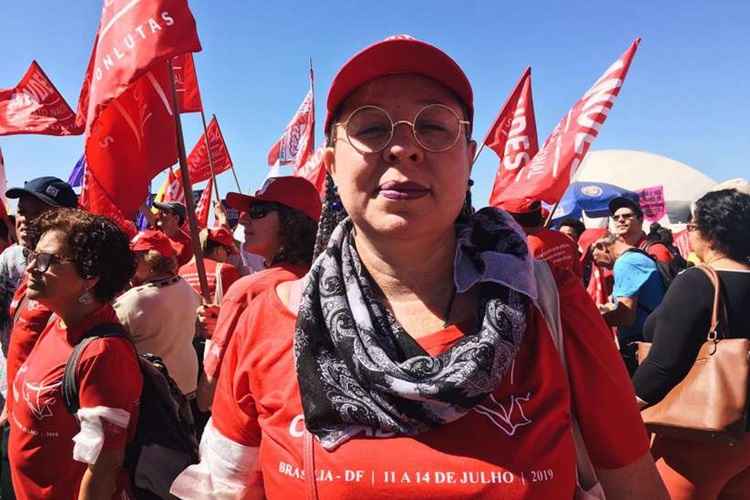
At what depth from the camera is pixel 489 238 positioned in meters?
1.44

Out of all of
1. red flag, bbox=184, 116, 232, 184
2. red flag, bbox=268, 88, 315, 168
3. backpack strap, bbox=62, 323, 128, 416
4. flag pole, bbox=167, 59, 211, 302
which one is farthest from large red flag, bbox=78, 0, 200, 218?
red flag, bbox=184, 116, 232, 184

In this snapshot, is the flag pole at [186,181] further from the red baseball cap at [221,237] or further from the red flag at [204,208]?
the red flag at [204,208]

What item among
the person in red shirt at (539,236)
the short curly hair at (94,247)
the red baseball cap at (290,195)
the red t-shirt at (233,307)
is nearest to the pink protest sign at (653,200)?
the person in red shirt at (539,236)

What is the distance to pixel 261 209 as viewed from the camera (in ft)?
11.6

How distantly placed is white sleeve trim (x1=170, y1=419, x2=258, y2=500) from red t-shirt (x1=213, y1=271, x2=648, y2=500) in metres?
0.03

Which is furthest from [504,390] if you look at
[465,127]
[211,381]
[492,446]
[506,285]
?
[211,381]

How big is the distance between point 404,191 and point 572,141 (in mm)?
3525

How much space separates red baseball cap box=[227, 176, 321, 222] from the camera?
3488mm

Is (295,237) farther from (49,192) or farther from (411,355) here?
(411,355)

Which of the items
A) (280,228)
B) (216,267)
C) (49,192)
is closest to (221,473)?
(280,228)

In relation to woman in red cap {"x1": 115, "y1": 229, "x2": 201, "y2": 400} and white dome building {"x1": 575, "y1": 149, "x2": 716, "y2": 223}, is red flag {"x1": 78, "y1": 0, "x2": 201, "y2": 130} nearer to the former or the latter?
woman in red cap {"x1": 115, "y1": 229, "x2": 201, "y2": 400}

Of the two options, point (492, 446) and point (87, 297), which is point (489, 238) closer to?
point (492, 446)

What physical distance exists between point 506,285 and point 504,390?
229mm

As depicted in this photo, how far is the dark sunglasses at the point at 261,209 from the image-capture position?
3.51m
